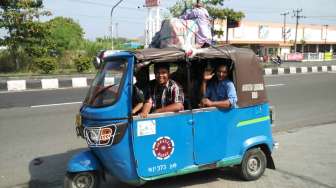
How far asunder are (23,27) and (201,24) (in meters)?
20.2

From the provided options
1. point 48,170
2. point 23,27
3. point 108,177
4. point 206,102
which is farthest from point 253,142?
point 23,27

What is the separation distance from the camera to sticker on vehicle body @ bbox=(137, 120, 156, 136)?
4.41 m

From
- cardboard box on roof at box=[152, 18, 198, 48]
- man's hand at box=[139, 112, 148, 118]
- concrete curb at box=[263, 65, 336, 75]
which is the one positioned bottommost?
concrete curb at box=[263, 65, 336, 75]

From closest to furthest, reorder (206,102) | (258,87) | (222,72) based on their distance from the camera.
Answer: (206,102)
(222,72)
(258,87)

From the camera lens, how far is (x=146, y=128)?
4.45m

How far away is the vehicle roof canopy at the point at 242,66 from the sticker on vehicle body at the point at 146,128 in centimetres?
68

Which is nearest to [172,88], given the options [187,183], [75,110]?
[187,183]

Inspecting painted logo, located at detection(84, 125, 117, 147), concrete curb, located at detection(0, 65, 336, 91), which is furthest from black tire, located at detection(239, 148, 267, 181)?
concrete curb, located at detection(0, 65, 336, 91)

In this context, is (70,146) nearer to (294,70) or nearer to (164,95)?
(164,95)

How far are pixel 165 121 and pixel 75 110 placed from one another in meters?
6.77

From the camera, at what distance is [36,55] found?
24.2m

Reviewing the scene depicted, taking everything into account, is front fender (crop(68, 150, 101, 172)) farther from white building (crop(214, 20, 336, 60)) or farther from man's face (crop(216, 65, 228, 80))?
white building (crop(214, 20, 336, 60))

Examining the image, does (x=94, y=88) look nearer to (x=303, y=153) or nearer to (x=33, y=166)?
(x=33, y=166)

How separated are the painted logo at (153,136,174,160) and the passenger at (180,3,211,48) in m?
1.23
